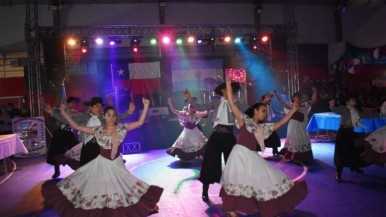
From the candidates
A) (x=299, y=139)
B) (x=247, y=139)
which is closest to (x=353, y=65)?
(x=299, y=139)

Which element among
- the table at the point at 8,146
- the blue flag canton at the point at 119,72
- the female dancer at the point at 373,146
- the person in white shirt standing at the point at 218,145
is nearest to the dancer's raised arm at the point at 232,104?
the person in white shirt standing at the point at 218,145

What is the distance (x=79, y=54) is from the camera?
14.3 metres

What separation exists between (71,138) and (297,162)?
5.04 m

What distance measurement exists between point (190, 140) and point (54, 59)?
7232mm

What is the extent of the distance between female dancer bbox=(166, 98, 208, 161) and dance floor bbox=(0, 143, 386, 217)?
10.5 inches

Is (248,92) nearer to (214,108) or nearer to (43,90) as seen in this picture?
(43,90)

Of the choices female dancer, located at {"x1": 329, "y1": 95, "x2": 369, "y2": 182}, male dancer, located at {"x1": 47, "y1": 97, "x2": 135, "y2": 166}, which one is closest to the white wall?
male dancer, located at {"x1": 47, "y1": 97, "x2": 135, "y2": 166}

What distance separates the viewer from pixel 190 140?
845 cm

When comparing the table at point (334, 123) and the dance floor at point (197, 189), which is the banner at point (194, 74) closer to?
the table at point (334, 123)

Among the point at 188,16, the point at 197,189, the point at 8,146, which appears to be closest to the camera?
the point at 197,189

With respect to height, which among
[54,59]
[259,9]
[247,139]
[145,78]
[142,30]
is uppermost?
[259,9]

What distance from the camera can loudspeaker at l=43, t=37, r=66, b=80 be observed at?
12687 millimetres

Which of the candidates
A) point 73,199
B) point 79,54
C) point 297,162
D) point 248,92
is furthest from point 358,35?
point 73,199

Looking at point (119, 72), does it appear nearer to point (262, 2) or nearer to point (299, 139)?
point (262, 2)
